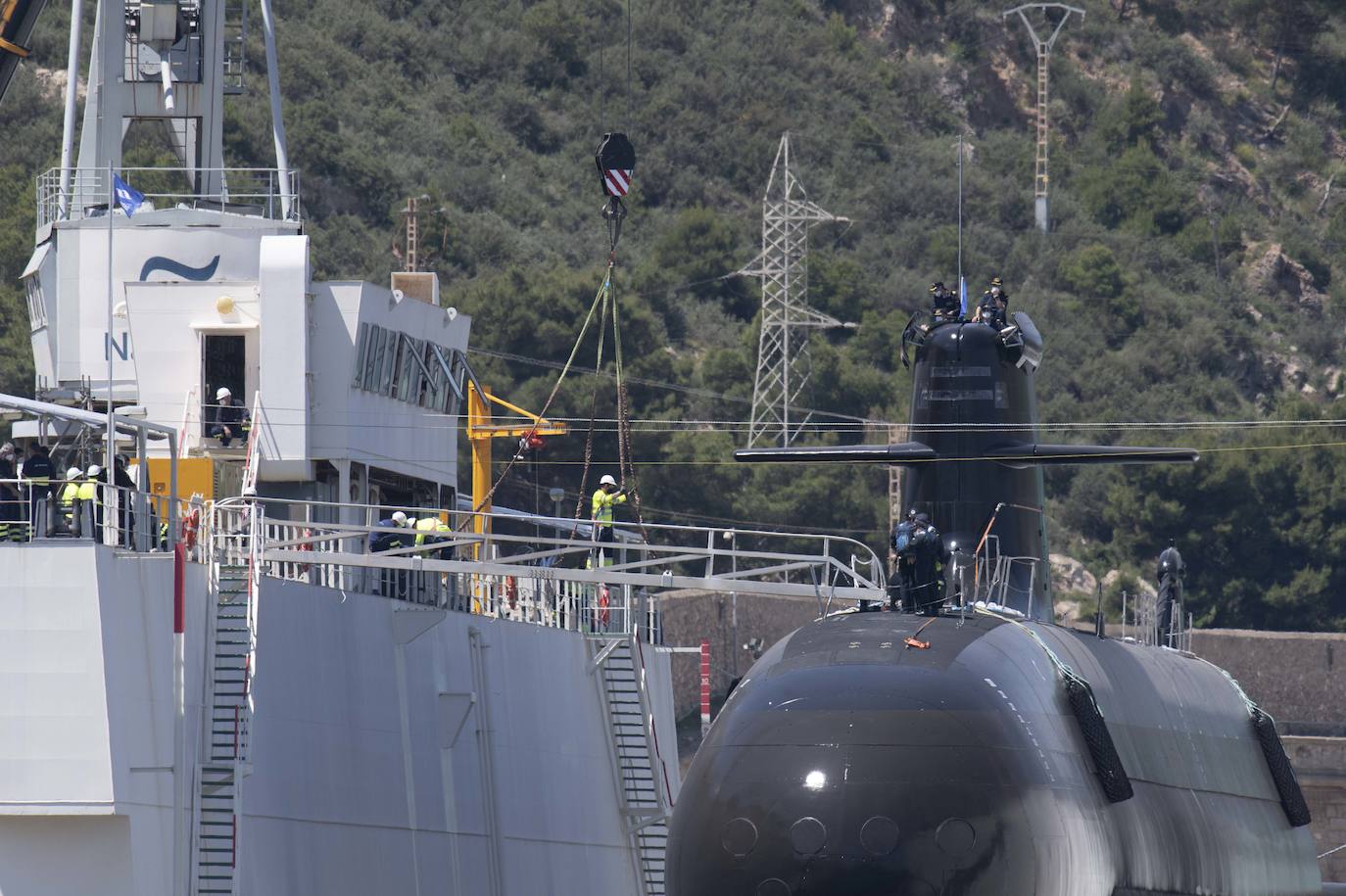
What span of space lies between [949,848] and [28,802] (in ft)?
31.3

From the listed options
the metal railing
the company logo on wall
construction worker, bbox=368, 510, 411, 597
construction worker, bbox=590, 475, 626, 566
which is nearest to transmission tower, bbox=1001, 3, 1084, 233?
the metal railing

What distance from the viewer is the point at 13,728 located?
75.3ft

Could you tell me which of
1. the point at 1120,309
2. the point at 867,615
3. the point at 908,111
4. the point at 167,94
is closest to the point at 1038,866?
the point at 867,615

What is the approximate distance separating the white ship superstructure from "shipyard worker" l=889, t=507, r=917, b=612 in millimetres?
1892

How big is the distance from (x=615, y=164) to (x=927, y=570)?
1192cm

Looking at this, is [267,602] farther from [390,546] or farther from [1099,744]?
[1099,744]

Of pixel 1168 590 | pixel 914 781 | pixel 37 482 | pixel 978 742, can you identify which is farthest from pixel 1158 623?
pixel 37 482

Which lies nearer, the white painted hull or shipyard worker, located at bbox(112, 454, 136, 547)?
the white painted hull

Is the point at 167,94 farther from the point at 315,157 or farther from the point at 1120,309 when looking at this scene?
the point at 1120,309

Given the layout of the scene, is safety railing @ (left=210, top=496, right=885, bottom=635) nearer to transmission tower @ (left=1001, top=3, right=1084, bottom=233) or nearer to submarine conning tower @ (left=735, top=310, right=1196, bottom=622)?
submarine conning tower @ (left=735, top=310, right=1196, bottom=622)

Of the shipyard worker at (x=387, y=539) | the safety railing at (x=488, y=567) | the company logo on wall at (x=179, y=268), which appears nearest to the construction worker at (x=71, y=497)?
the safety railing at (x=488, y=567)

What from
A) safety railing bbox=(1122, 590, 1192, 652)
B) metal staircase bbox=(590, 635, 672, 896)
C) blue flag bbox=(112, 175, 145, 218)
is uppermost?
blue flag bbox=(112, 175, 145, 218)

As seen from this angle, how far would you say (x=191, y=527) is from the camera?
1045 inches

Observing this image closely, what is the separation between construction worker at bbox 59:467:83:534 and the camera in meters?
23.7
